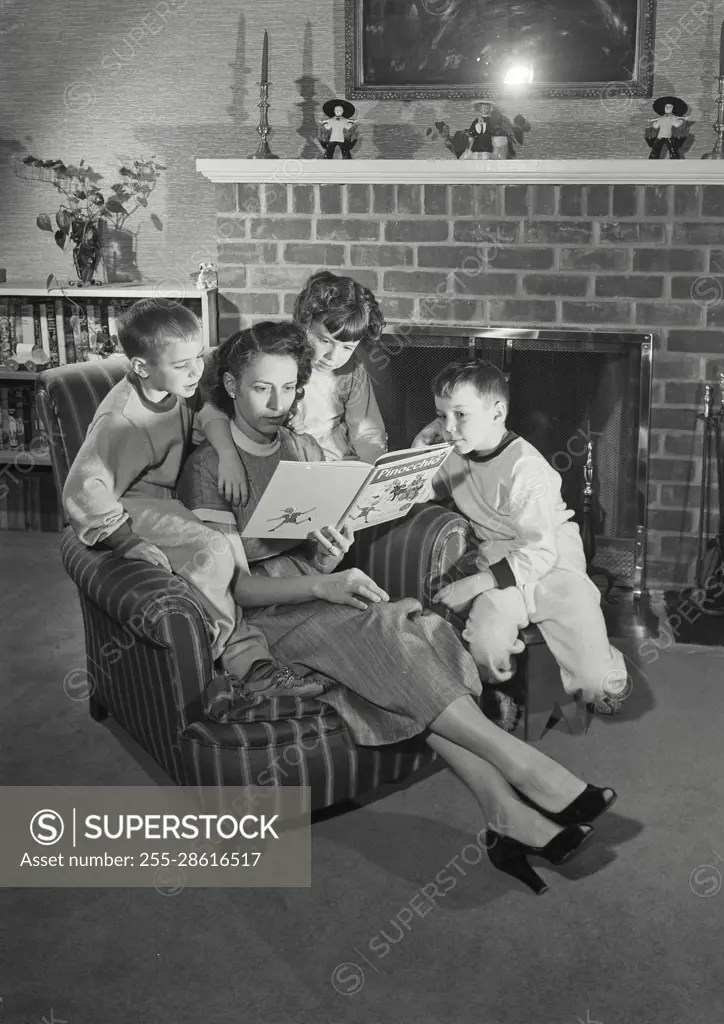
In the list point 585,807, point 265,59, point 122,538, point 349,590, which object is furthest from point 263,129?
point 585,807

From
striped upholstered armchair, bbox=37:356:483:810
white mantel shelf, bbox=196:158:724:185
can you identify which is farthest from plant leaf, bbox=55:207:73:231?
striped upholstered armchair, bbox=37:356:483:810

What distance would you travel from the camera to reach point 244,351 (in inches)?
91.1

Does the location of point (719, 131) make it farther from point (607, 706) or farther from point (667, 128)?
point (607, 706)

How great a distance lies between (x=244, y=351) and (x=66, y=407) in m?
0.48

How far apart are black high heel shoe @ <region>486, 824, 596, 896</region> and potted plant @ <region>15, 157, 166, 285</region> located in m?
2.92

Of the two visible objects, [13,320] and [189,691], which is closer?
[189,691]

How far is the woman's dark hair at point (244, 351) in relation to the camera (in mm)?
2303

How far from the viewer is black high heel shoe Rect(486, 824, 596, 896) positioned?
1.98 meters

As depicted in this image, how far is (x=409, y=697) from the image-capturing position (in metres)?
2.10

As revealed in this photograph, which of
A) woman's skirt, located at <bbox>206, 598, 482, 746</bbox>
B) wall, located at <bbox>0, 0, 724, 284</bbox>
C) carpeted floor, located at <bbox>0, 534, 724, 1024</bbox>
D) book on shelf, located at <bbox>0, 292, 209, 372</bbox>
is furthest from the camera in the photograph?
book on shelf, located at <bbox>0, 292, 209, 372</bbox>

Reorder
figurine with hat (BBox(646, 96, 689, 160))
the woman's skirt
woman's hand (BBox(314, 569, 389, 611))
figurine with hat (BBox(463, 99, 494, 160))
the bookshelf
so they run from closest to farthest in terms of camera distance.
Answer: the woman's skirt
woman's hand (BBox(314, 569, 389, 611))
figurine with hat (BBox(646, 96, 689, 160))
figurine with hat (BBox(463, 99, 494, 160))
the bookshelf

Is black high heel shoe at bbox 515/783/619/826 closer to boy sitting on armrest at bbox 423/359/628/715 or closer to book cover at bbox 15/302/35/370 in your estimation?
boy sitting on armrest at bbox 423/359/628/715

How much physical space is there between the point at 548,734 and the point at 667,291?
164 centimetres

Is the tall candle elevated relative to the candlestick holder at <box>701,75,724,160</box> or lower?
elevated
